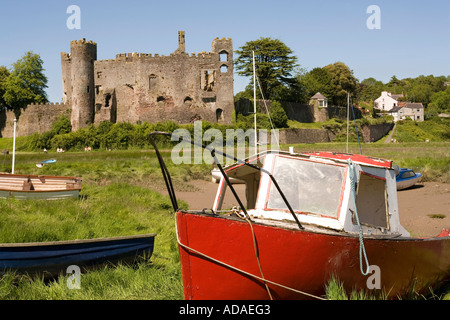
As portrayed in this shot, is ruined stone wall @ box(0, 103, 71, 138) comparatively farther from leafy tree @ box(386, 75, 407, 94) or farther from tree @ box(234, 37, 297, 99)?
leafy tree @ box(386, 75, 407, 94)

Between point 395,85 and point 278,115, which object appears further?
point 395,85

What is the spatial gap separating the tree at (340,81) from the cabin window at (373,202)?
195 ft

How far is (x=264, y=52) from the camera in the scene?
180 feet

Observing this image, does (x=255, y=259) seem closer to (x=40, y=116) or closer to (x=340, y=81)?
(x=40, y=116)

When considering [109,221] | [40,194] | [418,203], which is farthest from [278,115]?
[109,221]

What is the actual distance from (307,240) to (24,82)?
2238 inches

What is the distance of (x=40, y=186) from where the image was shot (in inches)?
777

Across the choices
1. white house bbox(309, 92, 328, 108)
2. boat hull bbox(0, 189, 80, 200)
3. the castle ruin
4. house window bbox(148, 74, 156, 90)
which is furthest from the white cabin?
white house bbox(309, 92, 328, 108)

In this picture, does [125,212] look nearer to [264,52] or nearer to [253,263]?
[253,263]

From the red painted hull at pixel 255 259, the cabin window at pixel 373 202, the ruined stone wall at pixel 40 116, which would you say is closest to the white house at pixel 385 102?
the ruined stone wall at pixel 40 116

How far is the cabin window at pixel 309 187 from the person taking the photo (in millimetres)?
8195

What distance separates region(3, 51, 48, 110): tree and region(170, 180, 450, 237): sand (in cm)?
3769

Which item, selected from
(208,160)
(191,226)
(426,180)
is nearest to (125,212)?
(191,226)
